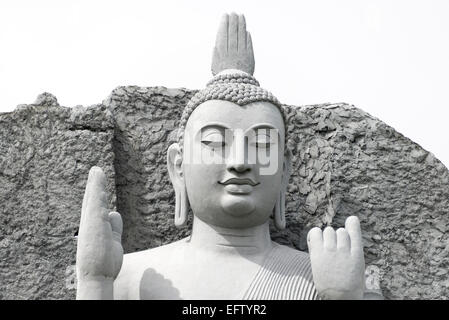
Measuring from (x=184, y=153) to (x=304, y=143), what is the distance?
3.54 ft

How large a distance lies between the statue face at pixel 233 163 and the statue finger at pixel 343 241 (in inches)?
19.9

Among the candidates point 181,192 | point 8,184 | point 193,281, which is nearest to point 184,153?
point 181,192

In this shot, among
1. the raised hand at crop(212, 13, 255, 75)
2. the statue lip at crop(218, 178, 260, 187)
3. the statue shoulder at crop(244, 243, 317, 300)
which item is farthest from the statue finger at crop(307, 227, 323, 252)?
the raised hand at crop(212, 13, 255, 75)

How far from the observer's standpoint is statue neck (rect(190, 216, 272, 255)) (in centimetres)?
570

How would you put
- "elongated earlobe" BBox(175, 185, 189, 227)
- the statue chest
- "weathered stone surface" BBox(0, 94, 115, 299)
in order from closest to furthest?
the statue chest < "elongated earlobe" BBox(175, 185, 189, 227) < "weathered stone surface" BBox(0, 94, 115, 299)

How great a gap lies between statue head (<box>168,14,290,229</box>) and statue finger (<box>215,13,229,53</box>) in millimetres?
292

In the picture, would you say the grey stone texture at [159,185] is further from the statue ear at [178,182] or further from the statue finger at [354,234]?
the statue finger at [354,234]

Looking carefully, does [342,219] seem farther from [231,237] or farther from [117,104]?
[117,104]

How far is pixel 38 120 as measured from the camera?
6395mm

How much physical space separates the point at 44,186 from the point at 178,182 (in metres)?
0.85

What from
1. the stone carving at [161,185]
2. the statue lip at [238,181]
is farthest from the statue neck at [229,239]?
the stone carving at [161,185]

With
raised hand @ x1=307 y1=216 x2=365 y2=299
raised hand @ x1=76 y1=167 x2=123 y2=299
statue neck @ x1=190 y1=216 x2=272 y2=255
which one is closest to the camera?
raised hand @ x1=76 y1=167 x2=123 y2=299

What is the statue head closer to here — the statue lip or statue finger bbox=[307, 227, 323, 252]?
the statue lip
